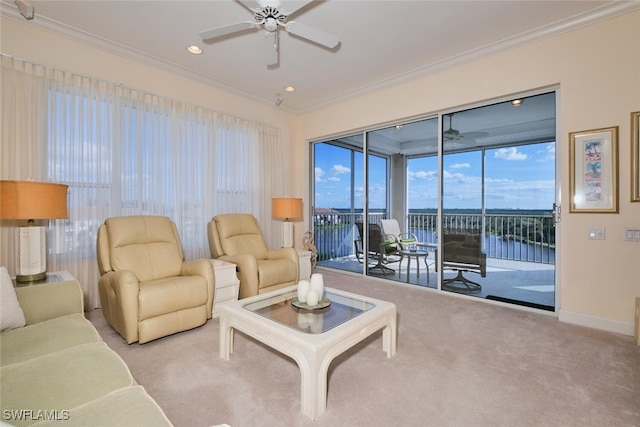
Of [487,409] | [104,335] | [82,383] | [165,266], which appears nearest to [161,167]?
[165,266]

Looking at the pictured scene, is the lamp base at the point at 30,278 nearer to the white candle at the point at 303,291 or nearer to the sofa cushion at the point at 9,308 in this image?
the sofa cushion at the point at 9,308

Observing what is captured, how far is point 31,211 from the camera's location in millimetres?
2031

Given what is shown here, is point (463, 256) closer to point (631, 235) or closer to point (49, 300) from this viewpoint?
point (631, 235)

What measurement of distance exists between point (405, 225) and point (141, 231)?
331cm

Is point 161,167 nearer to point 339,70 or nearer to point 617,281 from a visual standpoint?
point 339,70

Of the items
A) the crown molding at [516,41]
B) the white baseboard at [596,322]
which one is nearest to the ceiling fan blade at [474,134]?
the crown molding at [516,41]

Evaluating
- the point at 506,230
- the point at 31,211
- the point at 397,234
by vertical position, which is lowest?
the point at 397,234

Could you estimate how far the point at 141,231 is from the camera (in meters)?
2.77

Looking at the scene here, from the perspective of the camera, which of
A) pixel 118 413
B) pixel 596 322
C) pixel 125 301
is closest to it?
pixel 118 413

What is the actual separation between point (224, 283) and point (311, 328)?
1486 millimetres

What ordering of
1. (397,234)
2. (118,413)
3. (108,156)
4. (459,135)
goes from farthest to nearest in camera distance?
1. (397,234)
2. (459,135)
3. (108,156)
4. (118,413)

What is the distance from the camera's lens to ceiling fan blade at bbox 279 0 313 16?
1.97 metres

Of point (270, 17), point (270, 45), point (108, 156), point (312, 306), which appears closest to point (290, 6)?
point (270, 17)

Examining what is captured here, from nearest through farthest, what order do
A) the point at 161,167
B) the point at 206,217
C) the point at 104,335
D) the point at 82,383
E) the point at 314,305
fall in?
the point at 82,383 → the point at 314,305 → the point at 104,335 → the point at 161,167 → the point at 206,217
